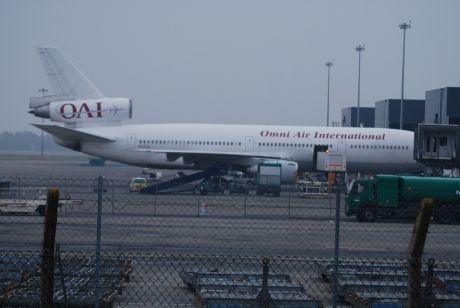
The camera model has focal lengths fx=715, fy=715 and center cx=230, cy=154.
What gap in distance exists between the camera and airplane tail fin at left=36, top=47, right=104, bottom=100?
142 ft

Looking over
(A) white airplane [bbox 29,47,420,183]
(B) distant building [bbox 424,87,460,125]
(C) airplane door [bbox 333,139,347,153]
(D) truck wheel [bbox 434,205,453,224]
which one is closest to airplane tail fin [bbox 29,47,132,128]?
(A) white airplane [bbox 29,47,420,183]

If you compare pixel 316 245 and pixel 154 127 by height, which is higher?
pixel 154 127

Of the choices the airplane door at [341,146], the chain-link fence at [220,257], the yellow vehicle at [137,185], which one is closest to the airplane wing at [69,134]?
the yellow vehicle at [137,185]

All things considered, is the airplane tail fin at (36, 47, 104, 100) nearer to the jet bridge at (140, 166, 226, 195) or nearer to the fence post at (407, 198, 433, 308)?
the jet bridge at (140, 166, 226, 195)

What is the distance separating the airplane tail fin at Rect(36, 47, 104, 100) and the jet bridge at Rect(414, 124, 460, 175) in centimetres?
2022

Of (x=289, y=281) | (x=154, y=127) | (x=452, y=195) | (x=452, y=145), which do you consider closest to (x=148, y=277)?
(x=289, y=281)

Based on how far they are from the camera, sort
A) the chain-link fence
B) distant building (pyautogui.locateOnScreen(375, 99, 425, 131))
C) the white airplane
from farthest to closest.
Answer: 1. distant building (pyautogui.locateOnScreen(375, 99, 425, 131))
2. the white airplane
3. the chain-link fence

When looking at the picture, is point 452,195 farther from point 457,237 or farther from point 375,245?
point 375,245

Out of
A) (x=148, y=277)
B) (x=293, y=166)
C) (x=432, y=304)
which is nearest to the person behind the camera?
(x=432, y=304)

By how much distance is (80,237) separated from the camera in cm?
1675

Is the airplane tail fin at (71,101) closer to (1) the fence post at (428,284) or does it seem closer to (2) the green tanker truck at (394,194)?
(2) the green tanker truck at (394,194)

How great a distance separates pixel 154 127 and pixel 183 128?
175cm

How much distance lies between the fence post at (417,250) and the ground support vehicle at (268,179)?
88.4 ft

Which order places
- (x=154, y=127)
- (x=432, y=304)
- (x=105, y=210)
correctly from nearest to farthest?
(x=432, y=304) → (x=105, y=210) → (x=154, y=127)
